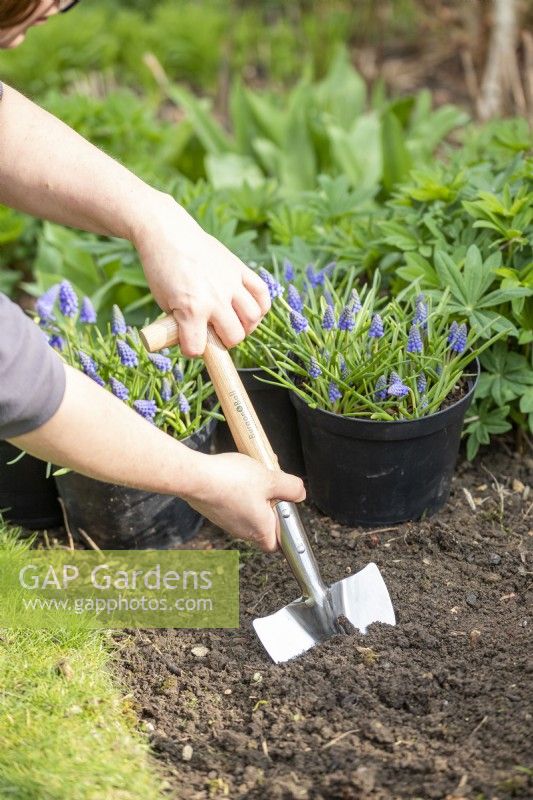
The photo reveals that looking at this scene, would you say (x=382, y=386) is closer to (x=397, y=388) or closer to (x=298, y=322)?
(x=397, y=388)

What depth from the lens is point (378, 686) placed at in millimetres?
1844

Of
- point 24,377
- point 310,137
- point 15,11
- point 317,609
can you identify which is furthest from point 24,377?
point 310,137

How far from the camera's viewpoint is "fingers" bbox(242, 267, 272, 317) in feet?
6.02

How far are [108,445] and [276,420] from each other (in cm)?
98

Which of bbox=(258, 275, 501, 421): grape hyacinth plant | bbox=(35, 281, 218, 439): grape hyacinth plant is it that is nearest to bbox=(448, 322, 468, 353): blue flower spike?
bbox=(258, 275, 501, 421): grape hyacinth plant

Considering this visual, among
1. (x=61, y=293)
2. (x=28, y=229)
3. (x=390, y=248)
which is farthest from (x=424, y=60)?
(x=61, y=293)

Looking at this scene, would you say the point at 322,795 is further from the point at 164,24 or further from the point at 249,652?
the point at 164,24

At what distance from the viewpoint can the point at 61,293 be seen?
240 centimetres

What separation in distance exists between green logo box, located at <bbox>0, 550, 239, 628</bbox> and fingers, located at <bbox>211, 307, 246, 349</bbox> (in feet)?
2.13

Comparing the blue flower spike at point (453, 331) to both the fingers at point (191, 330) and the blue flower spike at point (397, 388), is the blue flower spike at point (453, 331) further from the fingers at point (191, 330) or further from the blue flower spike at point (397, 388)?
the fingers at point (191, 330)

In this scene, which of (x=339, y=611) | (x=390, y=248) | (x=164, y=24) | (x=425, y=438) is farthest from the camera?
(x=164, y=24)

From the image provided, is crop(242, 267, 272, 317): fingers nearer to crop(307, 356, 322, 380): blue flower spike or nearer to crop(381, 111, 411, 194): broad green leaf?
crop(307, 356, 322, 380): blue flower spike

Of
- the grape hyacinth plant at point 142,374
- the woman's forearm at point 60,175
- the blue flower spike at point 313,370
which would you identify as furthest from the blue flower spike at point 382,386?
the woman's forearm at point 60,175

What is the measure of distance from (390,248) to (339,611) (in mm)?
1007
